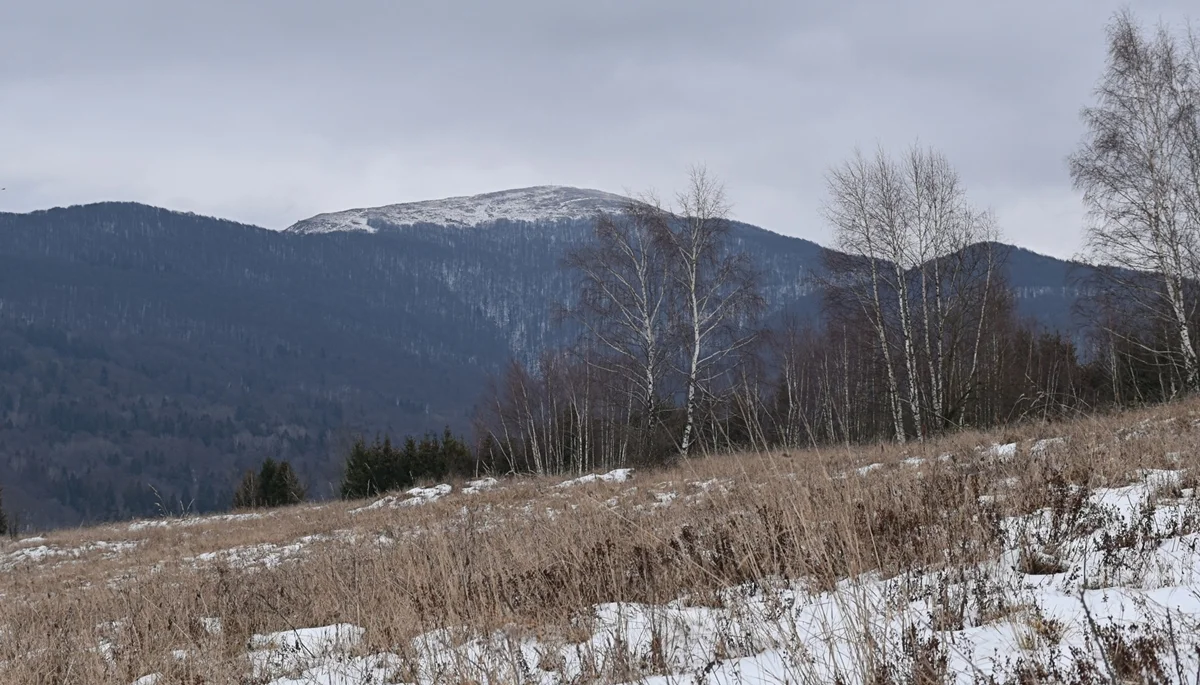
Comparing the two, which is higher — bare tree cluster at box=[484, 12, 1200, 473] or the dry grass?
bare tree cluster at box=[484, 12, 1200, 473]

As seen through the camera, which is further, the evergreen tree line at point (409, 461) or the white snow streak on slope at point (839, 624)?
the evergreen tree line at point (409, 461)

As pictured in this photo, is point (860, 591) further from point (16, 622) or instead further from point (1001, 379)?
point (1001, 379)

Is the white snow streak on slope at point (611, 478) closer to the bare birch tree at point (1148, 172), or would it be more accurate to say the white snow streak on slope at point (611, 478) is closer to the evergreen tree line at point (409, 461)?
the bare birch tree at point (1148, 172)

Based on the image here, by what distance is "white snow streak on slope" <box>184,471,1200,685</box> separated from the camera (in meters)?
2.72

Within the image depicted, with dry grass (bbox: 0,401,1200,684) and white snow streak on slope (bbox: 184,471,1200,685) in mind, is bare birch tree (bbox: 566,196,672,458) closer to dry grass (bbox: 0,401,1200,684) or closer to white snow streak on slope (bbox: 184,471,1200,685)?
dry grass (bbox: 0,401,1200,684)

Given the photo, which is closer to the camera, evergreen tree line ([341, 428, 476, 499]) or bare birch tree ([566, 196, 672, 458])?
bare birch tree ([566, 196, 672, 458])

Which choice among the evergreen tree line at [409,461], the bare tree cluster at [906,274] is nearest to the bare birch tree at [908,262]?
the bare tree cluster at [906,274]

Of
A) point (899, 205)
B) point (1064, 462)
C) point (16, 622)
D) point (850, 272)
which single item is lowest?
point (16, 622)

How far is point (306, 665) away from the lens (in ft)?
12.9

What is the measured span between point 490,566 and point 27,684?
7.66 ft

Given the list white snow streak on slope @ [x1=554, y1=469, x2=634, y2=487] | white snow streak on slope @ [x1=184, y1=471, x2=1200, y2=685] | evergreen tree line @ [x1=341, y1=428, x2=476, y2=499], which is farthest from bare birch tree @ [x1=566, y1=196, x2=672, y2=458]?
evergreen tree line @ [x1=341, y1=428, x2=476, y2=499]

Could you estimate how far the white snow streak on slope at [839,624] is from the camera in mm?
2719

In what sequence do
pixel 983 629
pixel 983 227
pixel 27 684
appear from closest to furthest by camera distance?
Answer: pixel 983 629 < pixel 27 684 < pixel 983 227

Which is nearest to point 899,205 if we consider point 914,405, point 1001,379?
point 914,405
